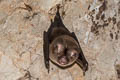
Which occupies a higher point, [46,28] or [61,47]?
[46,28]

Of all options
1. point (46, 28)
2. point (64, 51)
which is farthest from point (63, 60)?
point (46, 28)

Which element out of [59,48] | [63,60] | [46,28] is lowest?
[63,60]

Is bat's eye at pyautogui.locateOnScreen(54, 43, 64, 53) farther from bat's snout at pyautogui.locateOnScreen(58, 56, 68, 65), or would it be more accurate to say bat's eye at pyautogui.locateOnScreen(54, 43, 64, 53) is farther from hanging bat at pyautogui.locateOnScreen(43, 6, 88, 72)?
bat's snout at pyautogui.locateOnScreen(58, 56, 68, 65)

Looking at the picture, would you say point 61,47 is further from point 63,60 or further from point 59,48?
point 63,60

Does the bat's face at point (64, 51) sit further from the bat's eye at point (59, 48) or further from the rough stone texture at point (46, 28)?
the rough stone texture at point (46, 28)

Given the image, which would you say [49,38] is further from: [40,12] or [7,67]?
[7,67]

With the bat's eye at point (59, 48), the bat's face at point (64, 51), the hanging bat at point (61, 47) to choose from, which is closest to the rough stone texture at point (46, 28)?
the hanging bat at point (61, 47)

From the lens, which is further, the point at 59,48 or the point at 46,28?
the point at 46,28
